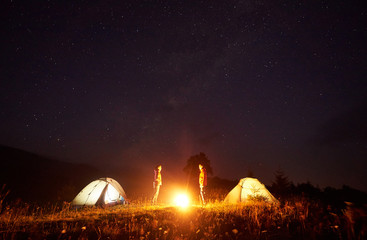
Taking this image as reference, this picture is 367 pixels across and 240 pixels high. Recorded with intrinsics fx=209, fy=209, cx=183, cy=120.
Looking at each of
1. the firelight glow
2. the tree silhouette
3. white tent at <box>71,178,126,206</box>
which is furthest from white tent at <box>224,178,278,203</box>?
the tree silhouette

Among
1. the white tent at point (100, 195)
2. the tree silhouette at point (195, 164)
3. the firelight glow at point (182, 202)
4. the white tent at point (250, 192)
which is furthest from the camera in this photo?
the tree silhouette at point (195, 164)

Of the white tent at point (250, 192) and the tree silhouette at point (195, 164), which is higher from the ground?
the tree silhouette at point (195, 164)

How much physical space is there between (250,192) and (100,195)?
971cm

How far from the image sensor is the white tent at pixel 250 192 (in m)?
13.2

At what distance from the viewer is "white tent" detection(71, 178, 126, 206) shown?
1310cm

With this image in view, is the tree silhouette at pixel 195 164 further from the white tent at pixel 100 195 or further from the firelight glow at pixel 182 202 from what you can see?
the white tent at pixel 100 195

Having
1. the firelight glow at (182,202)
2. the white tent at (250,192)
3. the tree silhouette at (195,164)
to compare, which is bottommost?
the firelight glow at (182,202)

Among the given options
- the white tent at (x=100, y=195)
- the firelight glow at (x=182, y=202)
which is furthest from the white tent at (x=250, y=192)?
the white tent at (x=100, y=195)

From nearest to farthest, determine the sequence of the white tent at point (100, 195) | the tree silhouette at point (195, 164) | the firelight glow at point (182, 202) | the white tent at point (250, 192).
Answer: the firelight glow at point (182, 202)
the white tent at point (100, 195)
the white tent at point (250, 192)
the tree silhouette at point (195, 164)

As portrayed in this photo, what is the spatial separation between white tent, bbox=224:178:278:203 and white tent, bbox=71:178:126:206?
7.67m

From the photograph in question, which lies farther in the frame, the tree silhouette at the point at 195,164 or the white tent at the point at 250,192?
the tree silhouette at the point at 195,164

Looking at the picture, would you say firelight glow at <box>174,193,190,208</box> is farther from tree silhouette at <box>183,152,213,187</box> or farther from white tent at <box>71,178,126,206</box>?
tree silhouette at <box>183,152,213,187</box>

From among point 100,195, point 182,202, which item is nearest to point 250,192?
point 182,202

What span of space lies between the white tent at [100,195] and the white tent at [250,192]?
7672 millimetres
